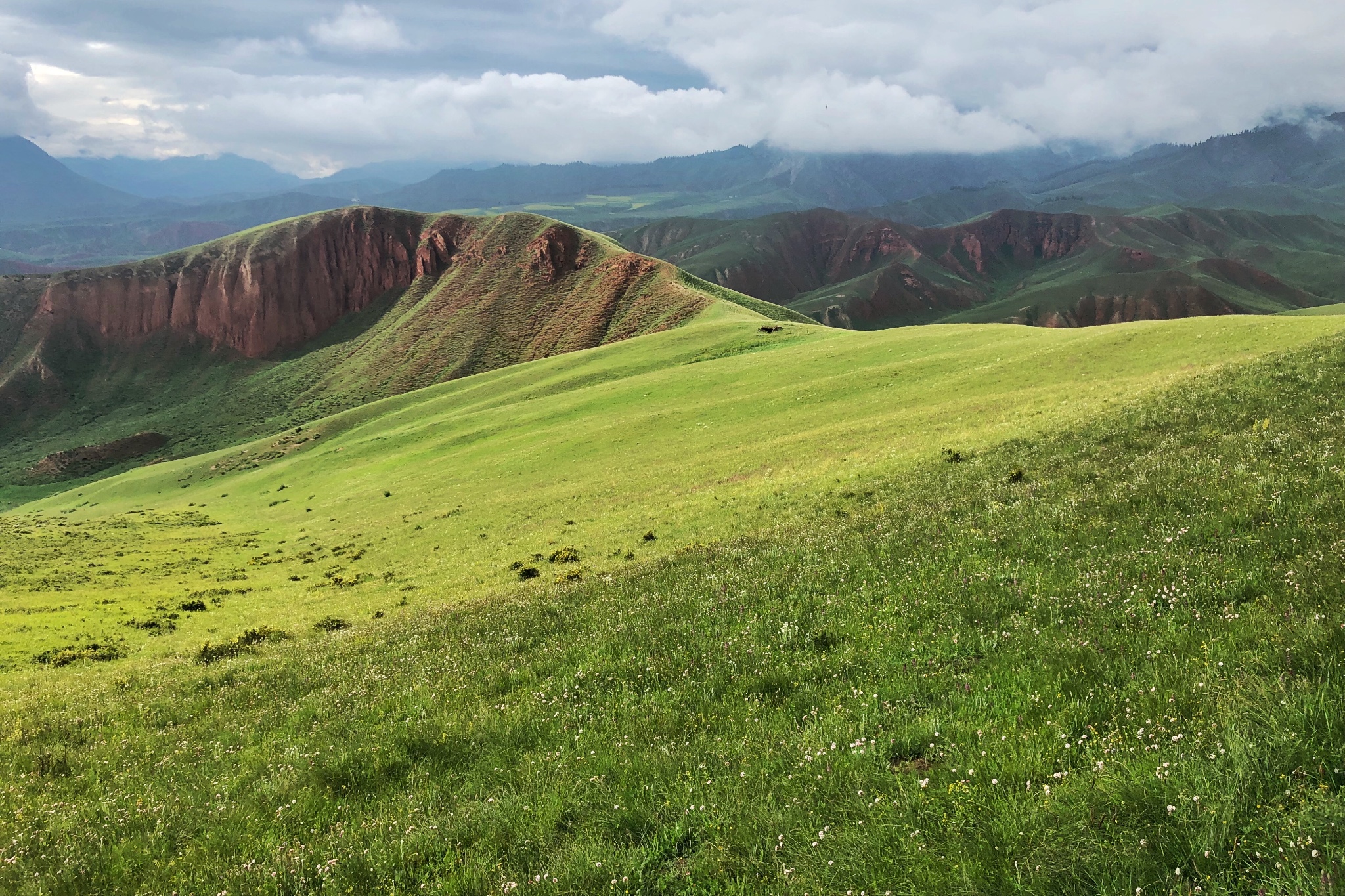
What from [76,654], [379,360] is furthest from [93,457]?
[76,654]

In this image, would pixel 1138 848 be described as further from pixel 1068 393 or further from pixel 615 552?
pixel 1068 393

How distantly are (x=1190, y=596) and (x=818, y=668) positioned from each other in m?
4.71

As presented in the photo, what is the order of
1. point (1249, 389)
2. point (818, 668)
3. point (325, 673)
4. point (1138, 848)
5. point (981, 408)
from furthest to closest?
point (981, 408) → point (1249, 389) → point (325, 673) → point (818, 668) → point (1138, 848)

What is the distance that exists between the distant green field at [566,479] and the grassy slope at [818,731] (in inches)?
302

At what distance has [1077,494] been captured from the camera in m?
13.9

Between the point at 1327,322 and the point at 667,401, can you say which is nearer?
the point at 1327,322

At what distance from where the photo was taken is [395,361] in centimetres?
17050

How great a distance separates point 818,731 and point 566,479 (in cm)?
3673

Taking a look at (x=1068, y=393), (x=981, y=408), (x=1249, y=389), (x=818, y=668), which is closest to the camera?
(x=818, y=668)

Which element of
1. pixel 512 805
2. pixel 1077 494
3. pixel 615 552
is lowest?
pixel 615 552

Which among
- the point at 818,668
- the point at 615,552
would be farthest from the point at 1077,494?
the point at 615,552

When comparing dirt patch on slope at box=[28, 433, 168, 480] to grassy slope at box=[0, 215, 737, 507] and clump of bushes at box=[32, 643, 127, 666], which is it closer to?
grassy slope at box=[0, 215, 737, 507]

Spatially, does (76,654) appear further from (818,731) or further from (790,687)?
(818,731)

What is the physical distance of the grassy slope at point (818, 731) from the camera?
14.6ft
